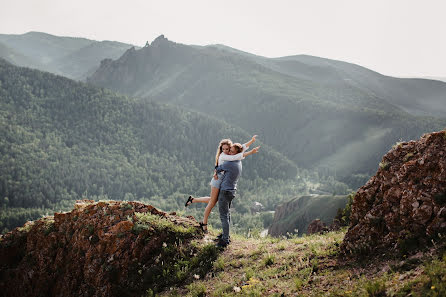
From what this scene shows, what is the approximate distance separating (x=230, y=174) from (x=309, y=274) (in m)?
4.03

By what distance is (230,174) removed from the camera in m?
10.6

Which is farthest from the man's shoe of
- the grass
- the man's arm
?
the man's arm

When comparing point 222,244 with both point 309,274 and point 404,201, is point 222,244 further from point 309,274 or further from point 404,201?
point 404,201

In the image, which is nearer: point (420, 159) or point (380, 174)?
point (420, 159)

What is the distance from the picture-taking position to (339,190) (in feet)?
627

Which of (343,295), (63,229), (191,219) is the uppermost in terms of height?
(343,295)

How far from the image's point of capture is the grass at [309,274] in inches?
225

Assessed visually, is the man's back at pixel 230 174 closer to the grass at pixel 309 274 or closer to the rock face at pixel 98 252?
the grass at pixel 309 274

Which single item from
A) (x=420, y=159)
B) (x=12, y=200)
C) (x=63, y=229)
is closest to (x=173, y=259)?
(x=63, y=229)

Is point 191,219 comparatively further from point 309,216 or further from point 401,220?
point 309,216

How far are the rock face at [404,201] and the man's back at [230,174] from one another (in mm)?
3706

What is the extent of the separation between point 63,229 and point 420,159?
Answer: 1225 centimetres

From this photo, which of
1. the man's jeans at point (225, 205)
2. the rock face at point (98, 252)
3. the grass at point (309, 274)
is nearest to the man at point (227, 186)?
the man's jeans at point (225, 205)

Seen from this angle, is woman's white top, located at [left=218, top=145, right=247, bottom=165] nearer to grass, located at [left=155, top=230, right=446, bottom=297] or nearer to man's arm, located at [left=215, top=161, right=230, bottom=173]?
man's arm, located at [left=215, top=161, right=230, bottom=173]
